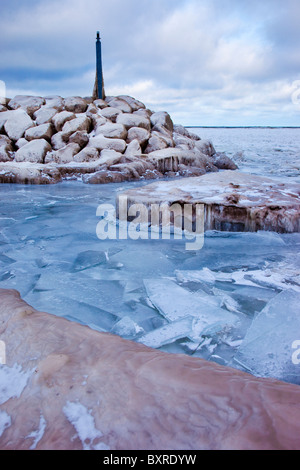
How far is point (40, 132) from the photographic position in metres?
11.7

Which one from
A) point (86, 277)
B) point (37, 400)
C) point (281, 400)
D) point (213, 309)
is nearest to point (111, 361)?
point (37, 400)

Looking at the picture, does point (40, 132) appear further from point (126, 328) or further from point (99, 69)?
point (126, 328)

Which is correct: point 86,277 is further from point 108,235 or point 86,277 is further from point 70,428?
point 70,428

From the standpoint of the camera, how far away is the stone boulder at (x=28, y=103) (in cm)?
1353

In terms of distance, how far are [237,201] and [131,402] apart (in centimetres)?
357

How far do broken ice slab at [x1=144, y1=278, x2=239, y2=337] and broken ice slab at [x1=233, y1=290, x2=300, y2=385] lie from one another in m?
0.21

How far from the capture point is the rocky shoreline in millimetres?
9758

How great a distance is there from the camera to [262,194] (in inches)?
183

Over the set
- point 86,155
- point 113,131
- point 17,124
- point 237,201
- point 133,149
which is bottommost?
point 237,201

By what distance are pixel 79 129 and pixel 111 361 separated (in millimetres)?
11747

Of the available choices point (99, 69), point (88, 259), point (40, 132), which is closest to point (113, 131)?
point (40, 132)
